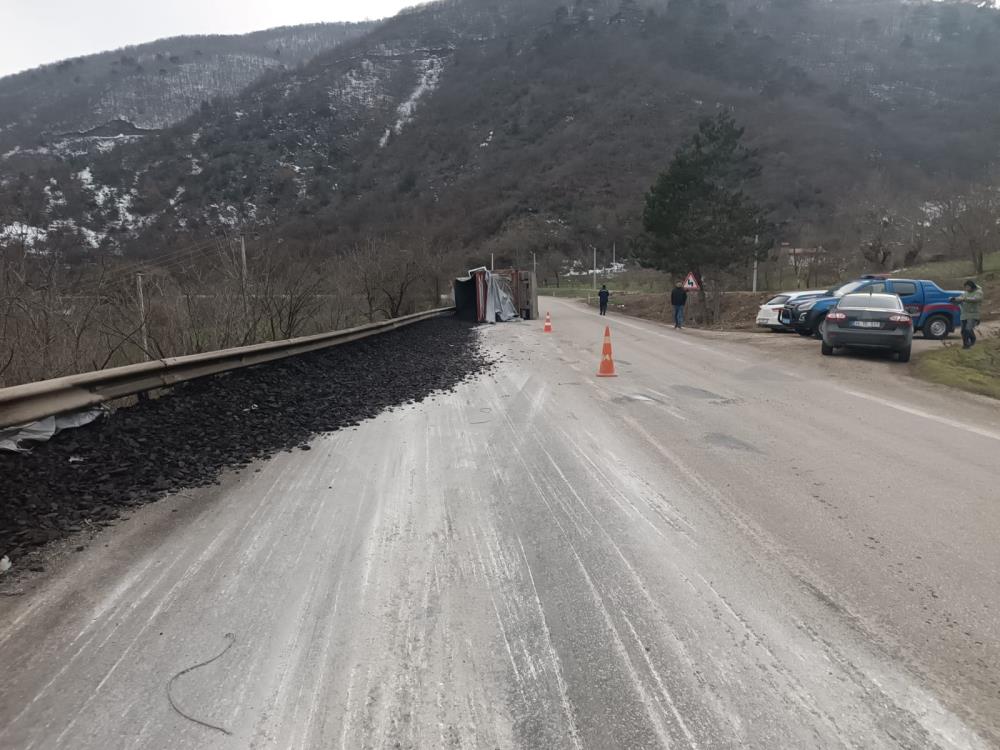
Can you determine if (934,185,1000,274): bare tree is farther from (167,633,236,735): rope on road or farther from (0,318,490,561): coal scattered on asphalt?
(167,633,236,735): rope on road

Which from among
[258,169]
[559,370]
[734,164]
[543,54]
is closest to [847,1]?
[543,54]

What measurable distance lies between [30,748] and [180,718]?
46 cm

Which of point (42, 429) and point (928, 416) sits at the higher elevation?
point (42, 429)

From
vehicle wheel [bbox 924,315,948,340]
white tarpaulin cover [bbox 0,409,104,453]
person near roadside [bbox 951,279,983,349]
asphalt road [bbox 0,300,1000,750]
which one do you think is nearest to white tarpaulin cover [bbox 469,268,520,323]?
vehicle wheel [bbox 924,315,948,340]

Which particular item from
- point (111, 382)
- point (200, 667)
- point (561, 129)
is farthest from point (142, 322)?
point (561, 129)

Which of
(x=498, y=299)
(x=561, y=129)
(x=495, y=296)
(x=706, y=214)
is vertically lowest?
(x=498, y=299)

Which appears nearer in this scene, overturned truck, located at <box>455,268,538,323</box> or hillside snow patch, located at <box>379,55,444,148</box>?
overturned truck, located at <box>455,268,538,323</box>

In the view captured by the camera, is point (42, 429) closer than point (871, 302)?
Yes

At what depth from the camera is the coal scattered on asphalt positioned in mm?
3816

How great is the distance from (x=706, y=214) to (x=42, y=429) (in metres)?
30.7

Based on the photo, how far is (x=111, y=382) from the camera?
5105 mm

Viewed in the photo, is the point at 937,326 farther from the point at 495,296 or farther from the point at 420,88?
the point at 420,88

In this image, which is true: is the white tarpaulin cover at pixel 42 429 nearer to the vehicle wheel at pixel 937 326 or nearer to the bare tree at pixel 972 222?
the vehicle wheel at pixel 937 326

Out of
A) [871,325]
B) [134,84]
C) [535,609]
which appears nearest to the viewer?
[535,609]
